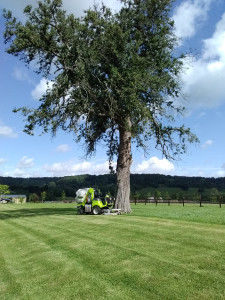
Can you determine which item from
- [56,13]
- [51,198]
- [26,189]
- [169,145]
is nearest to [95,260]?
[169,145]

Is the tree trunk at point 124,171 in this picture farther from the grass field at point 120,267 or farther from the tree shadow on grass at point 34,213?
the grass field at point 120,267

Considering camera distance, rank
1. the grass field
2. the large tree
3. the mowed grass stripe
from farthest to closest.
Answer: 1. the large tree
2. the mowed grass stripe
3. the grass field

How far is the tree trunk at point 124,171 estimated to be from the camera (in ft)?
83.2

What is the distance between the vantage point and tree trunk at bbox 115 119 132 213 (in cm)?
2536

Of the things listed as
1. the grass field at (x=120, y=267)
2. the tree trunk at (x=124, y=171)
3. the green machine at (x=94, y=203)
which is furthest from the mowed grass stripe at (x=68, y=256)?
the tree trunk at (x=124, y=171)

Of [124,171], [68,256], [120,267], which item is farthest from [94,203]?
[120,267]

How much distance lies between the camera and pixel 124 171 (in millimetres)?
25844

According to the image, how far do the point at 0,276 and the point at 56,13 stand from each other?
844 inches

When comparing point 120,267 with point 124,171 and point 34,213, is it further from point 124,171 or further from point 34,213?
point 34,213

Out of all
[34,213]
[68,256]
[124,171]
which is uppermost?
A: [124,171]

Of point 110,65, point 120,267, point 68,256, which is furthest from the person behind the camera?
point 110,65

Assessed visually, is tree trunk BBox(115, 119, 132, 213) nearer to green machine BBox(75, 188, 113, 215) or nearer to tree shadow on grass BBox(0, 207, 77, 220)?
green machine BBox(75, 188, 113, 215)

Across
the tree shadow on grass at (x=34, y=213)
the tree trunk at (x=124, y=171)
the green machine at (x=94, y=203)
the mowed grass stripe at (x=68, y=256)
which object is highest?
the tree trunk at (x=124, y=171)

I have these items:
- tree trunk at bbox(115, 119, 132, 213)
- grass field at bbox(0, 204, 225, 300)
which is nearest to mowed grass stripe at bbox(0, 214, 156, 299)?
grass field at bbox(0, 204, 225, 300)
